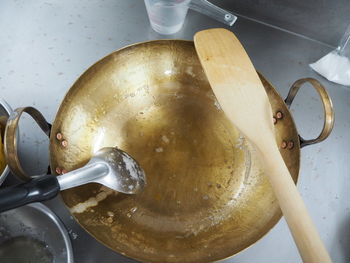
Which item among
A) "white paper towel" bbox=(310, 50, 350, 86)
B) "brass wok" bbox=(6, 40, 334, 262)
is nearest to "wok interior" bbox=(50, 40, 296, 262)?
"brass wok" bbox=(6, 40, 334, 262)

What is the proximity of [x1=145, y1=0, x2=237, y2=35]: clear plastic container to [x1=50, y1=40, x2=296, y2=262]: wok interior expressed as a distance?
10cm

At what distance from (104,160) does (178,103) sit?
0.18 m

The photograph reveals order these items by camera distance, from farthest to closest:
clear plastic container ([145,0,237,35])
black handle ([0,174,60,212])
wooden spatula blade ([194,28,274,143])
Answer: clear plastic container ([145,0,237,35])
wooden spatula blade ([194,28,274,143])
black handle ([0,174,60,212])

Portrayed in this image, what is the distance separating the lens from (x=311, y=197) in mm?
607

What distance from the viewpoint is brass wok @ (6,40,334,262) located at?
0.52 metres

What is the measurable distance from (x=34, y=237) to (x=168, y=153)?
238 mm

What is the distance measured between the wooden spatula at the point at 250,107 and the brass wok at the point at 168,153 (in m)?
0.05

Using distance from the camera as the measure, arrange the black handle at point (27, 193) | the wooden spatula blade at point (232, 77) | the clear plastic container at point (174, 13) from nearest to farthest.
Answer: the black handle at point (27, 193) → the wooden spatula blade at point (232, 77) → the clear plastic container at point (174, 13)

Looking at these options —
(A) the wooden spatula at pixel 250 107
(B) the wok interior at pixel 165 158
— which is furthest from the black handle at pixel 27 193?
(A) the wooden spatula at pixel 250 107

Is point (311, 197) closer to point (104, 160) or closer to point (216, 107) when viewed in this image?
point (216, 107)

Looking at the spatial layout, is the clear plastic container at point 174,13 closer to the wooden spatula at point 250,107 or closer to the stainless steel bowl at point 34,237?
the wooden spatula at point 250,107

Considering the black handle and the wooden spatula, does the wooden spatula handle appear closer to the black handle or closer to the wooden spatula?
the wooden spatula

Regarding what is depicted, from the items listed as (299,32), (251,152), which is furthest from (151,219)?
(299,32)

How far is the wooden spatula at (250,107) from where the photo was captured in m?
0.43
